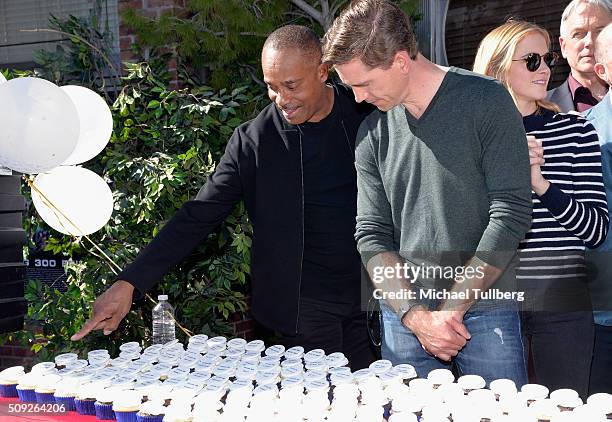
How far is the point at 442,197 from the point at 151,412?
903mm

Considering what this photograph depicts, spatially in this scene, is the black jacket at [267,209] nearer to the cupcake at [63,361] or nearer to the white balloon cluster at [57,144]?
the white balloon cluster at [57,144]

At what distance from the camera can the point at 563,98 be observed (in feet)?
9.93

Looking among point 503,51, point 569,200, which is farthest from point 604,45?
point 569,200

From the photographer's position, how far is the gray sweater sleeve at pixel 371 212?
7.52ft

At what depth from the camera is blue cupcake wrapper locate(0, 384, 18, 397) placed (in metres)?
2.17

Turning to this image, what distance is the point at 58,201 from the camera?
2916mm

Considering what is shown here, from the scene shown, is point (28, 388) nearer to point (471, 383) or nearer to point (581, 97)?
point (471, 383)

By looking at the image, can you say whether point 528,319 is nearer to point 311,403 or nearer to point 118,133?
point 311,403

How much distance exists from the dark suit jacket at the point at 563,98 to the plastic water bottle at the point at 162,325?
5.28 ft

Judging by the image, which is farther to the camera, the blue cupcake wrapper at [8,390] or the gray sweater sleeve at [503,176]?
the blue cupcake wrapper at [8,390]

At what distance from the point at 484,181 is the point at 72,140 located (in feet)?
4.48

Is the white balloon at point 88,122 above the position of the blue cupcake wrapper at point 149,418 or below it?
above

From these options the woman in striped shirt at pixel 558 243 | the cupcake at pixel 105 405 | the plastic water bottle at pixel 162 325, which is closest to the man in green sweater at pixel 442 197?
the woman in striped shirt at pixel 558 243

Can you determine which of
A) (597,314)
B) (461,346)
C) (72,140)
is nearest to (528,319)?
(597,314)
